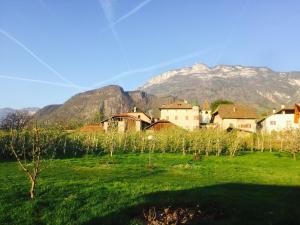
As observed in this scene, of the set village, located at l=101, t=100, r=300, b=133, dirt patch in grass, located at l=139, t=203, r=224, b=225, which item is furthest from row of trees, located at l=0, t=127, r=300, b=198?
dirt patch in grass, located at l=139, t=203, r=224, b=225

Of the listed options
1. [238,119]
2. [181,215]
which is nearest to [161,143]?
[238,119]

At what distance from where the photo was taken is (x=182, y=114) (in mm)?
120188

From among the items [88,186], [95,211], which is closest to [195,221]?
[95,211]

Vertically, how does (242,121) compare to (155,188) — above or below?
above

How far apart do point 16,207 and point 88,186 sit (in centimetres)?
546

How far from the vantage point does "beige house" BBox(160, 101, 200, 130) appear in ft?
389

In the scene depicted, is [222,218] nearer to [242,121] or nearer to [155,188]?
[155,188]

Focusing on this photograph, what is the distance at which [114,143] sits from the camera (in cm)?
6381

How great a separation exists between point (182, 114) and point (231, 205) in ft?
340

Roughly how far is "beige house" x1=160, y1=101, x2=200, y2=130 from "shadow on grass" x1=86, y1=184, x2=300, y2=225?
96454 mm

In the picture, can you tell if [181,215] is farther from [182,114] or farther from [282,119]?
[182,114]

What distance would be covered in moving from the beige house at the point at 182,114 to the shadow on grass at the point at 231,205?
3797 inches

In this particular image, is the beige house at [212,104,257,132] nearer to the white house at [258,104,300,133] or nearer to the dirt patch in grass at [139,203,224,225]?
the white house at [258,104,300,133]

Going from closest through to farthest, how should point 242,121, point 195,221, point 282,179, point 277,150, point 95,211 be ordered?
point 195,221 < point 95,211 < point 282,179 < point 277,150 < point 242,121
